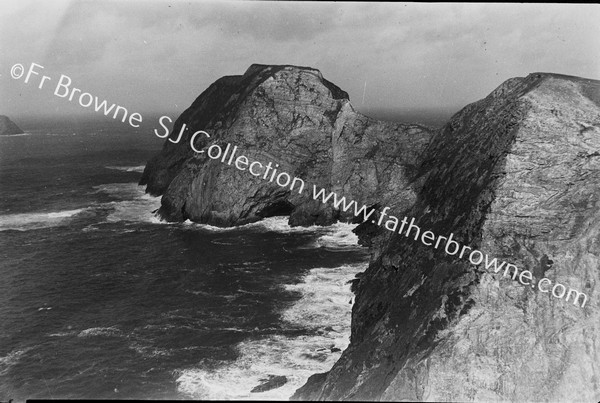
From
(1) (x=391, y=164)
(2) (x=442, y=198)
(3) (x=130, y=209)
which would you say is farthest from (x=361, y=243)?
(3) (x=130, y=209)

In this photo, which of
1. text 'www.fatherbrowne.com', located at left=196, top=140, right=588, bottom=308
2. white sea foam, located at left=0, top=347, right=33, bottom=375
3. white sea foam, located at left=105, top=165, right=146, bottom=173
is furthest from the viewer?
white sea foam, located at left=105, top=165, right=146, bottom=173

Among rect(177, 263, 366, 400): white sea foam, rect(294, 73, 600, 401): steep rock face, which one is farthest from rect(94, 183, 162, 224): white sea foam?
rect(294, 73, 600, 401): steep rock face

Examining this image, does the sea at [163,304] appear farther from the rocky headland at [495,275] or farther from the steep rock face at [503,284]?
the steep rock face at [503,284]

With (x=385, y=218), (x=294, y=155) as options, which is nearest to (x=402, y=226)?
(x=385, y=218)

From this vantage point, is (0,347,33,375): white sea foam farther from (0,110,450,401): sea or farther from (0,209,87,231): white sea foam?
(0,209,87,231): white sea foam

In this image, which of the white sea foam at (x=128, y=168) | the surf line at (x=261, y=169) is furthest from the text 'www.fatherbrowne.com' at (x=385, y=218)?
the white sea foam at (x=128, y=168)
